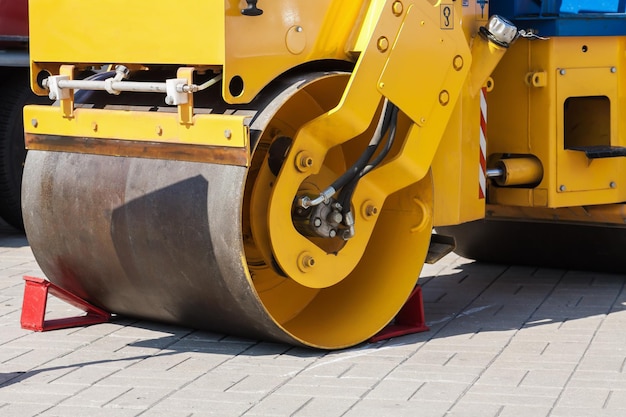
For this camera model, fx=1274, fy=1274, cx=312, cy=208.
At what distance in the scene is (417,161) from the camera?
18.1 feet

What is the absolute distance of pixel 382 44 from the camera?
530cm

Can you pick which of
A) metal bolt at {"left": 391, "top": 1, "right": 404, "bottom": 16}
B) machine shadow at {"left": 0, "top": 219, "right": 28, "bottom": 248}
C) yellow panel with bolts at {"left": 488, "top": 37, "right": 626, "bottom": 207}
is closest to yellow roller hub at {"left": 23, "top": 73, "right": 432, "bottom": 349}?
metal bolt at {"left": 391, "top": 1, "right": 404, "bottom": 16}

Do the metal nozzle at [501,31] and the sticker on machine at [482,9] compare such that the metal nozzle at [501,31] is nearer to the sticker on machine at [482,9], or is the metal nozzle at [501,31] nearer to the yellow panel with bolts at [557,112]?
the sticker on machine at [482,9]

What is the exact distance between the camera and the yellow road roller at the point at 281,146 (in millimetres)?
5066

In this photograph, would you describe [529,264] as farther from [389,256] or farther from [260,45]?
[260,45]

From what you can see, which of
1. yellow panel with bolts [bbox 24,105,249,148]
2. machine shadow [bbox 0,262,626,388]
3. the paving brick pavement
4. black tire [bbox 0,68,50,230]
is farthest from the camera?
black tire [bbox 0,68,50,230]

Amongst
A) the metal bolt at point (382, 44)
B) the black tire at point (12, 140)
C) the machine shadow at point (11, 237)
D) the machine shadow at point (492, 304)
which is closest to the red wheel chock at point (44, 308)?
the machine shadow at point (492, 304)

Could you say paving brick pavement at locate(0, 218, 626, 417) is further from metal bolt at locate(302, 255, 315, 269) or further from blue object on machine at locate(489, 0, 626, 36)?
blue object on machine at locate(489, 0, 626, 36)

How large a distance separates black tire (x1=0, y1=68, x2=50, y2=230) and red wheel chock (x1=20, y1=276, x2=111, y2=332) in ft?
10.2

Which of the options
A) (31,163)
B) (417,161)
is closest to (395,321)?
(417,161)

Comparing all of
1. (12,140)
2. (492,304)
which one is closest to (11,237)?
(12,140)

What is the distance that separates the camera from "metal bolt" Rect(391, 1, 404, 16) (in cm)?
532

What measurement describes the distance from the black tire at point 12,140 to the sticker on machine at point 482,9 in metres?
4.01

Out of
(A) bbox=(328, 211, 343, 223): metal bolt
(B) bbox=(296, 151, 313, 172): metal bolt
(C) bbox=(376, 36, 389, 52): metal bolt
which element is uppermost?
(C) bbox=(376, 36, 389, 52): metal bolt
